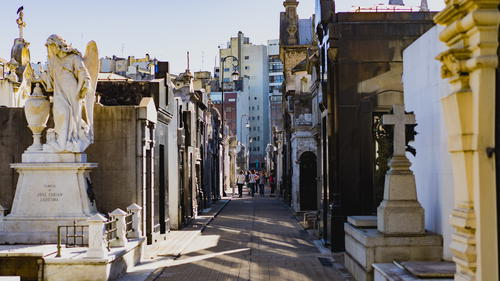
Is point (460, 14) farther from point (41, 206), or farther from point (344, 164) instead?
point (344, 164)

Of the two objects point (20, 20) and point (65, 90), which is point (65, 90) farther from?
point (20, 20)

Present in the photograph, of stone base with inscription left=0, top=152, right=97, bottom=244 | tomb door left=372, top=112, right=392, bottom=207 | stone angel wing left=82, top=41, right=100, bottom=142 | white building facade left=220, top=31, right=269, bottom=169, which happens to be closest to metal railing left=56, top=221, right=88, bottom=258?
stone base with inscription left=0, top=152, right=97, bottom=244

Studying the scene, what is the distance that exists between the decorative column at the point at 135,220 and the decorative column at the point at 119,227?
86 centimetres

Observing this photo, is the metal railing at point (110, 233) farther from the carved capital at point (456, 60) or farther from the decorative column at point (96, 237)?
the carved capital at point (456, 60)

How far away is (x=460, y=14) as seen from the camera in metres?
4.90

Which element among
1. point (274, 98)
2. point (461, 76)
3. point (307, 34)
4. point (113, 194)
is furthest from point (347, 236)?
point (274, 98)

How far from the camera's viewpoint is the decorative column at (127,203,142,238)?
12.5 meters

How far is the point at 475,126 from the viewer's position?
15.7 feet

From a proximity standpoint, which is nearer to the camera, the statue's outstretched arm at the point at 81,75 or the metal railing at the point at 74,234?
the metal railing at the point at 74,234

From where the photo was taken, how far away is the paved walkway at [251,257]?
449 inches

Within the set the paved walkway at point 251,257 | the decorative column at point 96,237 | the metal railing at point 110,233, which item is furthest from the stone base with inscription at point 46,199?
the paved walkway at point 251,257

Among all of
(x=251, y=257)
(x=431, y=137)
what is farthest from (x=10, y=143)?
(x=431, y=137)

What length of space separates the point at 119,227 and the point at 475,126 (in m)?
7.92

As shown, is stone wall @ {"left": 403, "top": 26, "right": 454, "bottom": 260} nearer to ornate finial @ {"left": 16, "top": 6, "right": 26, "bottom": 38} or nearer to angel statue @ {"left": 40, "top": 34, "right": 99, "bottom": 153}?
angel statue @ {"left": 40, "top": 34, "right": 99, "bottom": 153}
